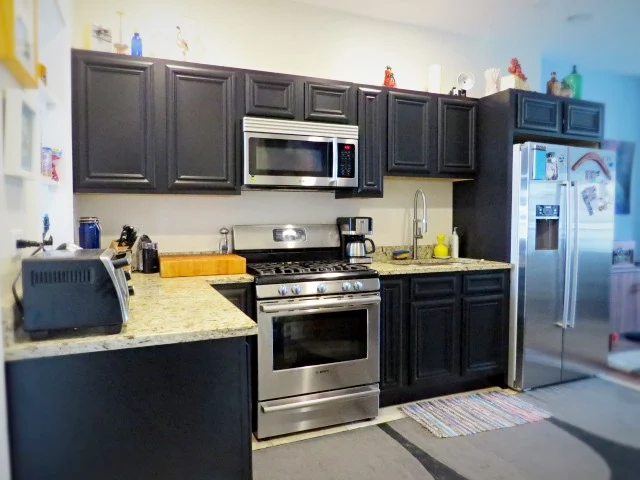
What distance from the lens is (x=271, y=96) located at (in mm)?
2727

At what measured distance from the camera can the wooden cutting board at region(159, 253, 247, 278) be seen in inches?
97.5

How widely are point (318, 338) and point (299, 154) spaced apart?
1.21 m

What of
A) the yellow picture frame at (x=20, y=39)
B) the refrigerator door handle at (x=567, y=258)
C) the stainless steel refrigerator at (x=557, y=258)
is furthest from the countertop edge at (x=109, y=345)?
the refrigerator door handle at (x=567, y=258)

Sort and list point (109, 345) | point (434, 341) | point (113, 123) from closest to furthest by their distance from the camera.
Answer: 1. point (109, 345)
2. point (113, 123)
3. point (434, 341)

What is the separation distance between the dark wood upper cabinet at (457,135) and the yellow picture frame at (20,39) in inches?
105

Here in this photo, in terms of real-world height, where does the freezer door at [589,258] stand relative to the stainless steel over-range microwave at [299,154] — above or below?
below

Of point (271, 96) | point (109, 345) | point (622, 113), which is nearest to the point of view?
point (109, 345)

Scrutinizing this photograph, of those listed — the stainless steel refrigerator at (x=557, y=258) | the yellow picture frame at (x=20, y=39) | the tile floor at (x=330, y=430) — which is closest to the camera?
the yellow picture frame at (x=20, y=39)

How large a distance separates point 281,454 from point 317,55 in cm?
278

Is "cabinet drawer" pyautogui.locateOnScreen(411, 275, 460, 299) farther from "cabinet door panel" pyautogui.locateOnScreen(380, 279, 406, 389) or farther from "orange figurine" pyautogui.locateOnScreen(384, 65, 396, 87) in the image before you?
"orange figurine" pyautogui.locateOnScreen(384, 65, 396, 87)

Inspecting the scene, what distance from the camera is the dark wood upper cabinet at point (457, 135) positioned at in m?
3.26

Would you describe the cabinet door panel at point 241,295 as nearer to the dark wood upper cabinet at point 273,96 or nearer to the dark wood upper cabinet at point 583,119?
the dark wood upper cabinet at point 273,96

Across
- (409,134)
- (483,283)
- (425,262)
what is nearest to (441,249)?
(425,262)

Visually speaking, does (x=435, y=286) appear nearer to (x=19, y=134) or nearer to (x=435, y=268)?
(x=435, y=268)
